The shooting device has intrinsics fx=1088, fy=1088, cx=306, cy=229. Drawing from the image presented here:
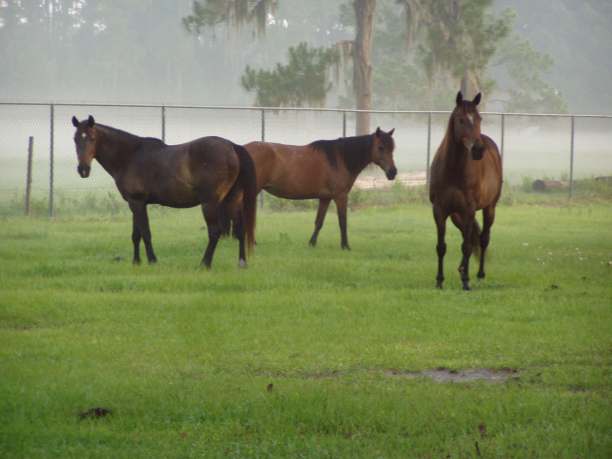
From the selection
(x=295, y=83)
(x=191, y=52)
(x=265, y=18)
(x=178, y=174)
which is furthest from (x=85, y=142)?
(x=191, y=52)

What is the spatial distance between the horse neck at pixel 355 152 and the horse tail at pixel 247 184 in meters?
3.42

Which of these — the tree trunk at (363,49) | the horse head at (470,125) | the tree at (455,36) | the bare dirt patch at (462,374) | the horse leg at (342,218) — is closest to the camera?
the bare dirt patch at (462,374)

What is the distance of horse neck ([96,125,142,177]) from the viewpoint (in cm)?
1388

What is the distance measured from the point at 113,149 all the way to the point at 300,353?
20.4 feet

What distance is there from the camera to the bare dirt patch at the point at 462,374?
25.5 feet

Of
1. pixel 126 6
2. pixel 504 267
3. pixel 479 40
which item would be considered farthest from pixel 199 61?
pixel 504 267

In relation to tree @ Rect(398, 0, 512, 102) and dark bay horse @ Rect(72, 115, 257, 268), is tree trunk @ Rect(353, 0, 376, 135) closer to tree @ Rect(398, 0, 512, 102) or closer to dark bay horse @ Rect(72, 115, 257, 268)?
tree @ Rect(398, 0, 512, 102)

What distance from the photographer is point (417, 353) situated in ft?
28.1

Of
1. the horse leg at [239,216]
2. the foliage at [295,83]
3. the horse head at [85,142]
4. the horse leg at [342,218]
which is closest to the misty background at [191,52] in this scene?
the foliage at [295,83]

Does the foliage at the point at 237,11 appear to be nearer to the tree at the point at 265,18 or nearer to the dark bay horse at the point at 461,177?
the tree at the point at 265,18

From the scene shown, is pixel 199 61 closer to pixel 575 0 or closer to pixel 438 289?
pixel 575 0

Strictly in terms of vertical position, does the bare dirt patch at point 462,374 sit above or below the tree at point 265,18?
below

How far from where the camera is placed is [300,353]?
27.9ft

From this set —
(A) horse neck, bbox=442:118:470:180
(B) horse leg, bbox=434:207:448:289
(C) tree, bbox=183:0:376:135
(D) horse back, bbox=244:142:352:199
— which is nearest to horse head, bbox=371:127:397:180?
(D) horse back, bbox=244:142:352:199
